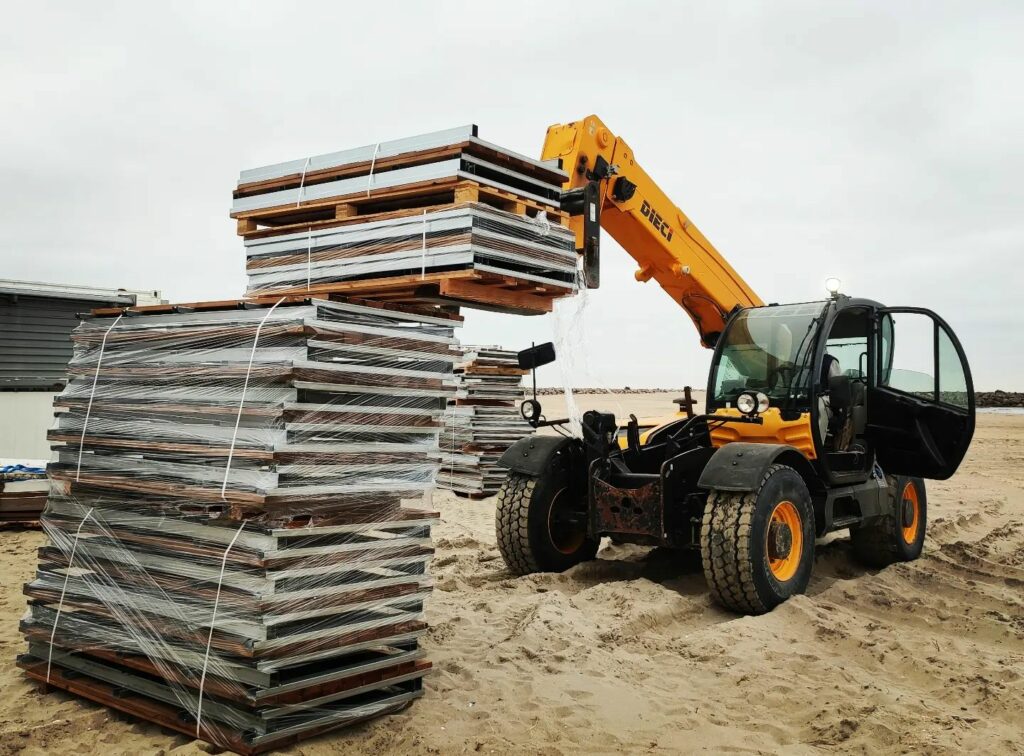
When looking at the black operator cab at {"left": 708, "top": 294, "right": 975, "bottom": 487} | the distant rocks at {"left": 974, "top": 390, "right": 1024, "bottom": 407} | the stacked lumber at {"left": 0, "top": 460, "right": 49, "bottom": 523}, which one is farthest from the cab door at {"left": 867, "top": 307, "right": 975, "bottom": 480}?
the distant rocks at {"left": 974, "top": 390, "right": 1024, "bottom": 407}

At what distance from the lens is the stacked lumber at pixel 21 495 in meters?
11.2

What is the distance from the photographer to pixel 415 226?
5.54 meters

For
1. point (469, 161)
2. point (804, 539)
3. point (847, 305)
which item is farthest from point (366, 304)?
point (847, 305)

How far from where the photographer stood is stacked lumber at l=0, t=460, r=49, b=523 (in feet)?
36.8

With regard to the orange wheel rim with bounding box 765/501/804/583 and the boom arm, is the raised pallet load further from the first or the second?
the orange wheel rim with bounding box 765/501/804/583

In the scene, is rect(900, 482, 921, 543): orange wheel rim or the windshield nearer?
the windshield

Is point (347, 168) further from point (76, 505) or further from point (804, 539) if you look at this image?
point (804, 539)

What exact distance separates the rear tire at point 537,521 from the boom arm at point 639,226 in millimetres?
2309

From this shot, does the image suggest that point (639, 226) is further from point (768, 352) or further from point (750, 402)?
point (750, 402)

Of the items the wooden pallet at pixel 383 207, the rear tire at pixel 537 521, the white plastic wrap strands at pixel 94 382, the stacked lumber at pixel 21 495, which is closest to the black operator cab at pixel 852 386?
the rear tire at pixel 537 521

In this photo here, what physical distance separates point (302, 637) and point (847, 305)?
617cm

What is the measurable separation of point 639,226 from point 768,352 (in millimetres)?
1773

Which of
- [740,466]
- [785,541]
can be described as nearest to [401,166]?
[740,466]

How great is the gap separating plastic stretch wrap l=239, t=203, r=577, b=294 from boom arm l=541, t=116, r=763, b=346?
0.96 meters
